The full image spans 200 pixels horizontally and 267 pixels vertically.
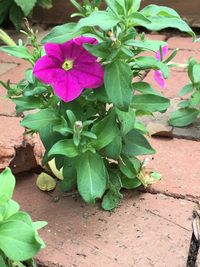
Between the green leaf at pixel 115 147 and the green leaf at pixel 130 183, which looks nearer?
the green leaf at pixel 115 147

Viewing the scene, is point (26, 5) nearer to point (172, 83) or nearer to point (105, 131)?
point (172, 83)

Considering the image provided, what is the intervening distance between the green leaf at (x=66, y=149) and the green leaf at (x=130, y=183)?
244 mm

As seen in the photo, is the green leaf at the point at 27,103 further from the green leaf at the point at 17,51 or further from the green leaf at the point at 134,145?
the green leaf at the point at 134,145

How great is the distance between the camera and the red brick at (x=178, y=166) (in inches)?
57.1

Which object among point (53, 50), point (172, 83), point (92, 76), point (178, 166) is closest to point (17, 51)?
point (53, 50)

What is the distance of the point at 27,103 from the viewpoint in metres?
1.29

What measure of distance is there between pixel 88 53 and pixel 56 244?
46 centimetres

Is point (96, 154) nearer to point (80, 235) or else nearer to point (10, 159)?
point (80, 235)

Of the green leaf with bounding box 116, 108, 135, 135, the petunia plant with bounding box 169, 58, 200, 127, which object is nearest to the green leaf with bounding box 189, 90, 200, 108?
the petunia plant with bounding box 169, 58, 200, 127

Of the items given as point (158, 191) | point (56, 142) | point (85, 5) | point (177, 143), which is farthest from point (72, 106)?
point (177, 143)

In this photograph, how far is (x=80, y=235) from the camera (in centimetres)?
128

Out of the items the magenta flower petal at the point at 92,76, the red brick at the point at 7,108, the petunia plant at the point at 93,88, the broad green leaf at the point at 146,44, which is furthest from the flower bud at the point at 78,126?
the red brick at the point at 7,108

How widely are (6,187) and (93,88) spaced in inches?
12.7

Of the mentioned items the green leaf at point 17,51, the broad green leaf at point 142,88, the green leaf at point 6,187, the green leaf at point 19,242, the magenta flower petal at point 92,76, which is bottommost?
the green leaf at point 19,242
